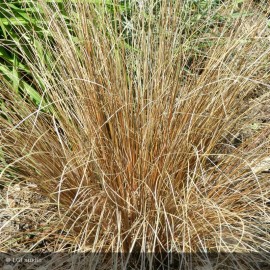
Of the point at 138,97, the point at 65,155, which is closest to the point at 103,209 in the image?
the point at 65,155

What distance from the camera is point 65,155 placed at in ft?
7.96

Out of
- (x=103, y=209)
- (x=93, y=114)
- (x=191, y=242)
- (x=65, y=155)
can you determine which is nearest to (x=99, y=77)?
(x=93, y=114)

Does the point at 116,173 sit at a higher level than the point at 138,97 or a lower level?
lower

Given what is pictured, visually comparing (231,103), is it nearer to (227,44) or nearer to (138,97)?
(227,44)

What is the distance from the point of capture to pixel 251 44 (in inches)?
118

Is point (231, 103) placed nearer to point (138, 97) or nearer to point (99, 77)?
point (138, 97)

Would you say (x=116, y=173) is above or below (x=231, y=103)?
below

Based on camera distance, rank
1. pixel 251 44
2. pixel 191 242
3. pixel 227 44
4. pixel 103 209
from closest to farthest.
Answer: pixel 103 209 → pixel 191 242 → pixel 227 44 → pixel 251 44

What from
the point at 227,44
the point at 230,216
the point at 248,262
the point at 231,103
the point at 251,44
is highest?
the point at 251,44

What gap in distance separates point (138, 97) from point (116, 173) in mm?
396

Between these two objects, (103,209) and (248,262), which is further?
(248,262)

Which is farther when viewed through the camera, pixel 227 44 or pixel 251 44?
pixel 251 44

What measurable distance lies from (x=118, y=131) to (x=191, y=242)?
61 centimetres

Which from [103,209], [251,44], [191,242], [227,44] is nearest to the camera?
[103,209]
